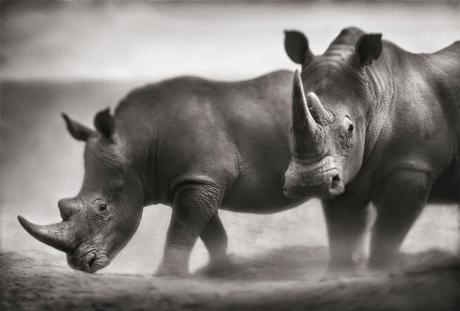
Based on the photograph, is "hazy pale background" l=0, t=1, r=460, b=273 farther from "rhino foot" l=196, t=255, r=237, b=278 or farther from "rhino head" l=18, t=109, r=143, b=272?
"rhino foot" l=196, t=255, r=237, b=278

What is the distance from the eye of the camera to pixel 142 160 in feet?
9.41

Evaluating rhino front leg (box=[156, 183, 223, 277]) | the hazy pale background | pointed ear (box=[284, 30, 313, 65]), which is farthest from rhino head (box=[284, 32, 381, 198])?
the hazy pale background

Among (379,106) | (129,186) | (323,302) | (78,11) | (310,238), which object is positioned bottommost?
(310,238)

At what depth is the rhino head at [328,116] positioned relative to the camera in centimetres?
231

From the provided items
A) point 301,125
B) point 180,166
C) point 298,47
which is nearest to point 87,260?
point 180,166

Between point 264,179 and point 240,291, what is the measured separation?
0.74 metres

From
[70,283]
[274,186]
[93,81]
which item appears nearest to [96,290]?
[70,283]

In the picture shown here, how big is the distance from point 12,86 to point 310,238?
1.84 meters

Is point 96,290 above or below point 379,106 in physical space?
below

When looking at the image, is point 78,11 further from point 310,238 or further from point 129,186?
point 310,238

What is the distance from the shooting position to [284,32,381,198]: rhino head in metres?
2.31

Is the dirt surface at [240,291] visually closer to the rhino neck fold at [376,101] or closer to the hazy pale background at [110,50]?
the rhino neck fold at [376,101]

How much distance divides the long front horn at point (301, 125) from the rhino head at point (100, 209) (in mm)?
782

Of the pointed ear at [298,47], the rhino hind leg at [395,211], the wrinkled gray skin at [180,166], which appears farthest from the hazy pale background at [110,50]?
the rhino hind leg at [395,211]
